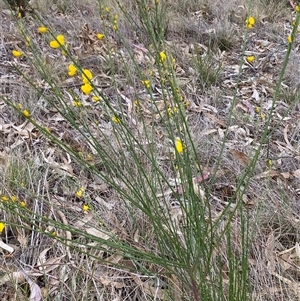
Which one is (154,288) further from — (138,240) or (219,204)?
(219,204)

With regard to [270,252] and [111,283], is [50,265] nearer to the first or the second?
[111,283]

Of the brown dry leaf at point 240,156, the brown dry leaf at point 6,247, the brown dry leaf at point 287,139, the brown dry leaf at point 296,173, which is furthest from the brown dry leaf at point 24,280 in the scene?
the brown dry leaf at point 287,139

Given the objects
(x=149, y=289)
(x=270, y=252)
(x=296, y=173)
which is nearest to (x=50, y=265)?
(x=149, y=289)

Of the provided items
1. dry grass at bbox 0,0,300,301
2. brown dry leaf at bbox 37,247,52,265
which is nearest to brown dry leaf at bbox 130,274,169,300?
dry grass at bbox 0,0,300,301

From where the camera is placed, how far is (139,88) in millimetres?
2977

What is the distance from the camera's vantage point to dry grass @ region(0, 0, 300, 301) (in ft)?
4.98

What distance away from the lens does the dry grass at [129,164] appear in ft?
4.98

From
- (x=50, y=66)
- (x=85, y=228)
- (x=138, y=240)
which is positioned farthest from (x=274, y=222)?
(x=50, y=66)

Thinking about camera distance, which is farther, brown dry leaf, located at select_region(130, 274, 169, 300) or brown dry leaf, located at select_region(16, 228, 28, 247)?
brown dry leaf, located at select_region(16, 228, 28, 247)

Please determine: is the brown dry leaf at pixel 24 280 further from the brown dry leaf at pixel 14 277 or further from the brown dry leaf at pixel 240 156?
the brown dry leaf at pixel 240 156

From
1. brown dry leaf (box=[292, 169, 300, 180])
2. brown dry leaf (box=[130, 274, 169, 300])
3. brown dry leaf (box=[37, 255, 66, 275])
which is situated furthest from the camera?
brown dry leaf (box=[292, 169, 300, 180])

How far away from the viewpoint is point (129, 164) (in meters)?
2.04

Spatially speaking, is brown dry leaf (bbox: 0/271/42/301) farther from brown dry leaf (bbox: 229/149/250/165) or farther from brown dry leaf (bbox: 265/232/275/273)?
brown dry leaf (bbox: 229/149/250/165)

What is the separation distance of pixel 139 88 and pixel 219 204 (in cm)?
134
